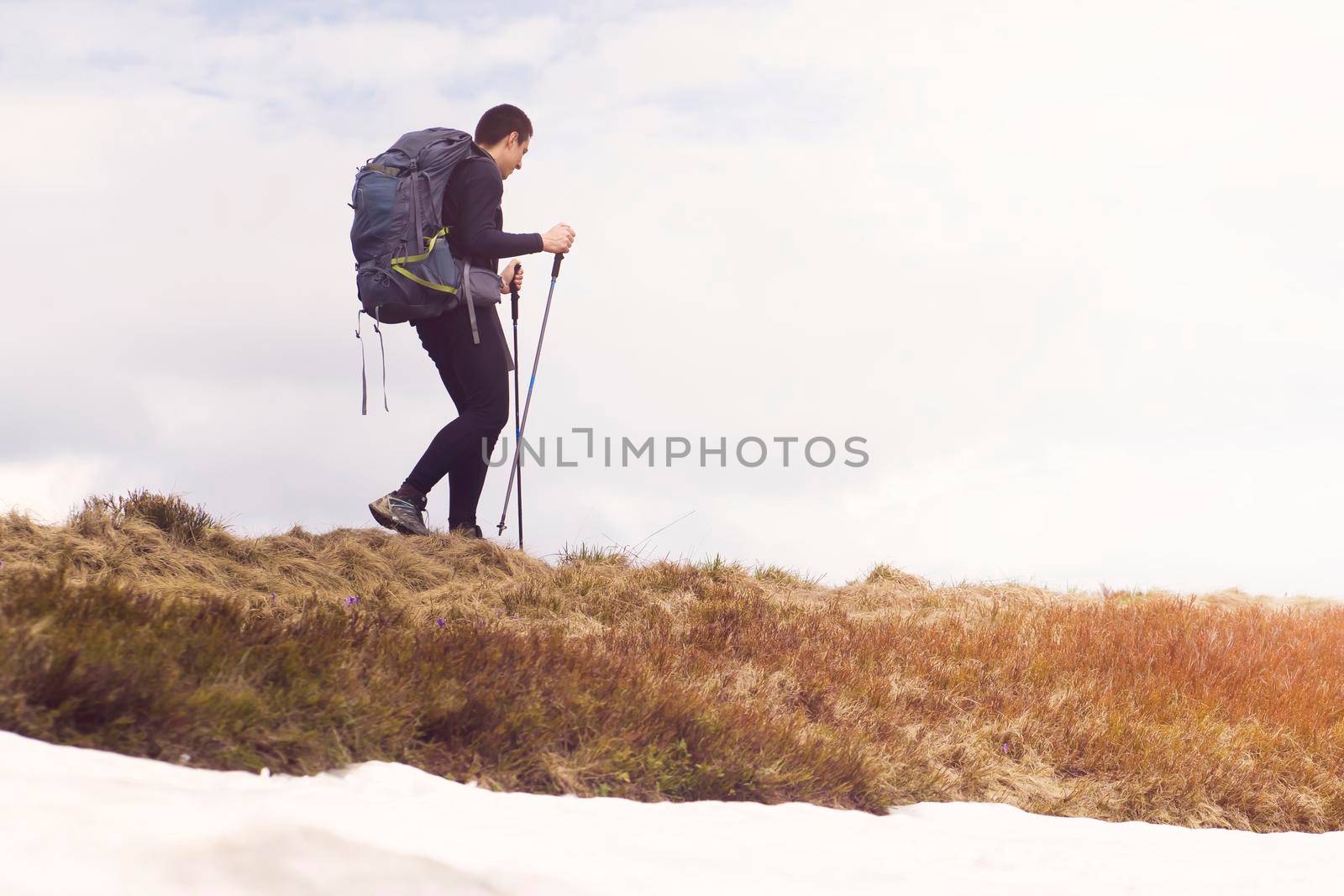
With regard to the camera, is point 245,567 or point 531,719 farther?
point 245,567

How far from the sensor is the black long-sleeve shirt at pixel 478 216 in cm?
756

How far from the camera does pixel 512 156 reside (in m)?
8.18

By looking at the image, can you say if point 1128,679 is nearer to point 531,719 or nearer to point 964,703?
point 964,703

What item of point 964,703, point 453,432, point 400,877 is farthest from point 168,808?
point 453,432

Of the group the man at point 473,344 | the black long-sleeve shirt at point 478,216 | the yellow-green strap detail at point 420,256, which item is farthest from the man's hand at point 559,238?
the yellow-green strap detail at point 420,256

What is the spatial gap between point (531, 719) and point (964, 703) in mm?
3229

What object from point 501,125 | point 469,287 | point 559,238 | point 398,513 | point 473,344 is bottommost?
point 398,513

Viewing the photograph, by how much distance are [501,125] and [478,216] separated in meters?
1.01

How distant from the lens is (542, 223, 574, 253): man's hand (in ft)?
26.3

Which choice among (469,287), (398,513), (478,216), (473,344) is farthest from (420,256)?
(398,513)

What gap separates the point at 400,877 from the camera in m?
2.42

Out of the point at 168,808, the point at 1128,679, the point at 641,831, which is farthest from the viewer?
the point at 1128,679

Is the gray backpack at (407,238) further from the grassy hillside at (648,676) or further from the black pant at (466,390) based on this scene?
the grassy hillside at (648,676)

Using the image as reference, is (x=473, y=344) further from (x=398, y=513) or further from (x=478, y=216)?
(x=398, y=513)
